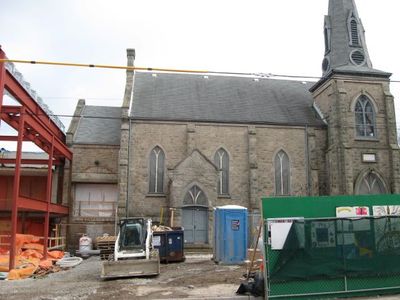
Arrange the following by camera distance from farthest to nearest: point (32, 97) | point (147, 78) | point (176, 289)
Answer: point (147, 78) < point (32, 97) < point (176, 289)

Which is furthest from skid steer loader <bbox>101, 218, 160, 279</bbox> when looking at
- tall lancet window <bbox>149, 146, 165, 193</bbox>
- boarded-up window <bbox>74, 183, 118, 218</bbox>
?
boarded-up window <bbox>74, 183, 118, 218</bbox>

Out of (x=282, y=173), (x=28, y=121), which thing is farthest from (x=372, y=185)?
(x=28, y=121)

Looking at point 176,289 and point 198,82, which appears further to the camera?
point 198,82

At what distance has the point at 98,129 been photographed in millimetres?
32719

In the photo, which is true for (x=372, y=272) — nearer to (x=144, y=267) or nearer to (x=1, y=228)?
(x=144, y=267)

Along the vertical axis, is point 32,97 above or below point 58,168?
above

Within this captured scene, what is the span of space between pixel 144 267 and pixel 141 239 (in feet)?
A: 5.97

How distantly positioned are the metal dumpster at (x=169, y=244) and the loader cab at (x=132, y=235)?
118 inches

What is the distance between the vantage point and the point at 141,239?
16.7 m

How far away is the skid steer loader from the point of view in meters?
14.8

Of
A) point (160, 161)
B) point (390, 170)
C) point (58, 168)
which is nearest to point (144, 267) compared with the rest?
point (160, 161)

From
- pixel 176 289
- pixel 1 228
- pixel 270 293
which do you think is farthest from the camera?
pixel 1 228

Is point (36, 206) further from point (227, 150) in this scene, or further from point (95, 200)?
point (227, 150)

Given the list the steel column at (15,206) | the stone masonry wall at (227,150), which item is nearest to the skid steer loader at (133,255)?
the steel column at (15,206)
